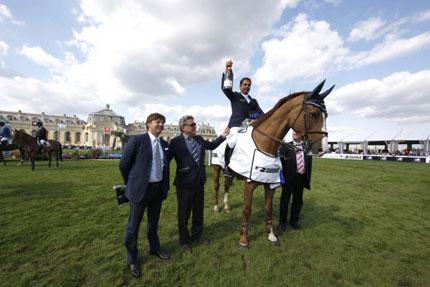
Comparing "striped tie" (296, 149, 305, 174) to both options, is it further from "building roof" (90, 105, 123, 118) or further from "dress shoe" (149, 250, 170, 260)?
"building roof" (90, 105, 123, 118)

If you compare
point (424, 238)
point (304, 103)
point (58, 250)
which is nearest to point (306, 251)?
point (304, 103)

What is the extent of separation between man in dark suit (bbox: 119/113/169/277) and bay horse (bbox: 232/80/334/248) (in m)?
1.63

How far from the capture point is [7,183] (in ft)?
27.6

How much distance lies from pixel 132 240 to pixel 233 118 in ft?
9.85

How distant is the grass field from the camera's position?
311 centimetres

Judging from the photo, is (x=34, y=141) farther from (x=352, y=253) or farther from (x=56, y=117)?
(x=56, y=117)

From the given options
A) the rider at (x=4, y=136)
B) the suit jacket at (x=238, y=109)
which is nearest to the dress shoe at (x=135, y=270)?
the suit jacket at (x=238, y=109)

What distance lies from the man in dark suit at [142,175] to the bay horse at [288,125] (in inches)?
64.1

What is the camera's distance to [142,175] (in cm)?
311

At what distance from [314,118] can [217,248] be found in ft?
9.27

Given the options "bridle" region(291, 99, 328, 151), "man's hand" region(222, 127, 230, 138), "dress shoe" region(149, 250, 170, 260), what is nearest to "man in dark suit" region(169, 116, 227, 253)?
"dress shoe" region(149, 250, 170, 260)

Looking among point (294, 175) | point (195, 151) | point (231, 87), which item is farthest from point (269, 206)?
point (231, 87)

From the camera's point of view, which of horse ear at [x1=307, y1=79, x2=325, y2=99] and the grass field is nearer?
the grass field

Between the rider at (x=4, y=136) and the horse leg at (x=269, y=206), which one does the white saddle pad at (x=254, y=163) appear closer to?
the horse leg at (x=269, y=206)
